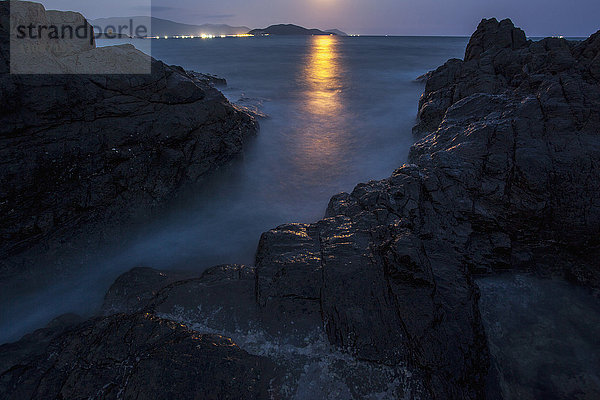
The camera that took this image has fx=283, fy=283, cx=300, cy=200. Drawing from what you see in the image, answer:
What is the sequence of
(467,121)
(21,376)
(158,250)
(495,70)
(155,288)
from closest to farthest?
(21,376), (155,288), (158,250), (467,121), (495,70)

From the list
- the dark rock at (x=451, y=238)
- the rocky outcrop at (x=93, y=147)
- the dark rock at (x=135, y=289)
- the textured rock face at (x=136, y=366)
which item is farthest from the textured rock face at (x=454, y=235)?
the rocky outcrop at (x=93, y=147)

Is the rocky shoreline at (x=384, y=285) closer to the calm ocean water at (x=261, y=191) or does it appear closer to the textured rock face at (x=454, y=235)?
the textured rock face at (x=454, y=235)

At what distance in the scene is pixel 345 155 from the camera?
11508mm

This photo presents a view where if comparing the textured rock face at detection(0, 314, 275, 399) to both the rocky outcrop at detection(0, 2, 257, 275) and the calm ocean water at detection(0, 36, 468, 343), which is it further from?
the rocky outcrop at detection(0, 2, 257, 275)

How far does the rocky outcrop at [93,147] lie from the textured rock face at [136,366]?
2.75 metres

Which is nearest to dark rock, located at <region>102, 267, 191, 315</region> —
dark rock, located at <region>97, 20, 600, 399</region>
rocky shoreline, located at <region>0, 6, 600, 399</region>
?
rocky shoreline, located at <region>0, 6, 600, 399</region>

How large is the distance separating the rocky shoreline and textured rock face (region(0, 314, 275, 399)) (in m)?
0.02

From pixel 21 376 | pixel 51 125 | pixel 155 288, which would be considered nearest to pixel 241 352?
pixel 155 288

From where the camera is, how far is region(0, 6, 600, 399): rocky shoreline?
11.7ft

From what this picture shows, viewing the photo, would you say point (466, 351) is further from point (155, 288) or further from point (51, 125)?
point (51, 125)

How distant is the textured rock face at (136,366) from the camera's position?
3318mm

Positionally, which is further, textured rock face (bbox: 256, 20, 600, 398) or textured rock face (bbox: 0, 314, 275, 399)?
textured rock face (bbox: 256, 20, 600, 398)

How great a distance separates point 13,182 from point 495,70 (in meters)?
15.0

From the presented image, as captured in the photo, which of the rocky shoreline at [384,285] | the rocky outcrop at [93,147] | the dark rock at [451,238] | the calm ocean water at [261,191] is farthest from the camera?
the calm ocean water at [261,191]
